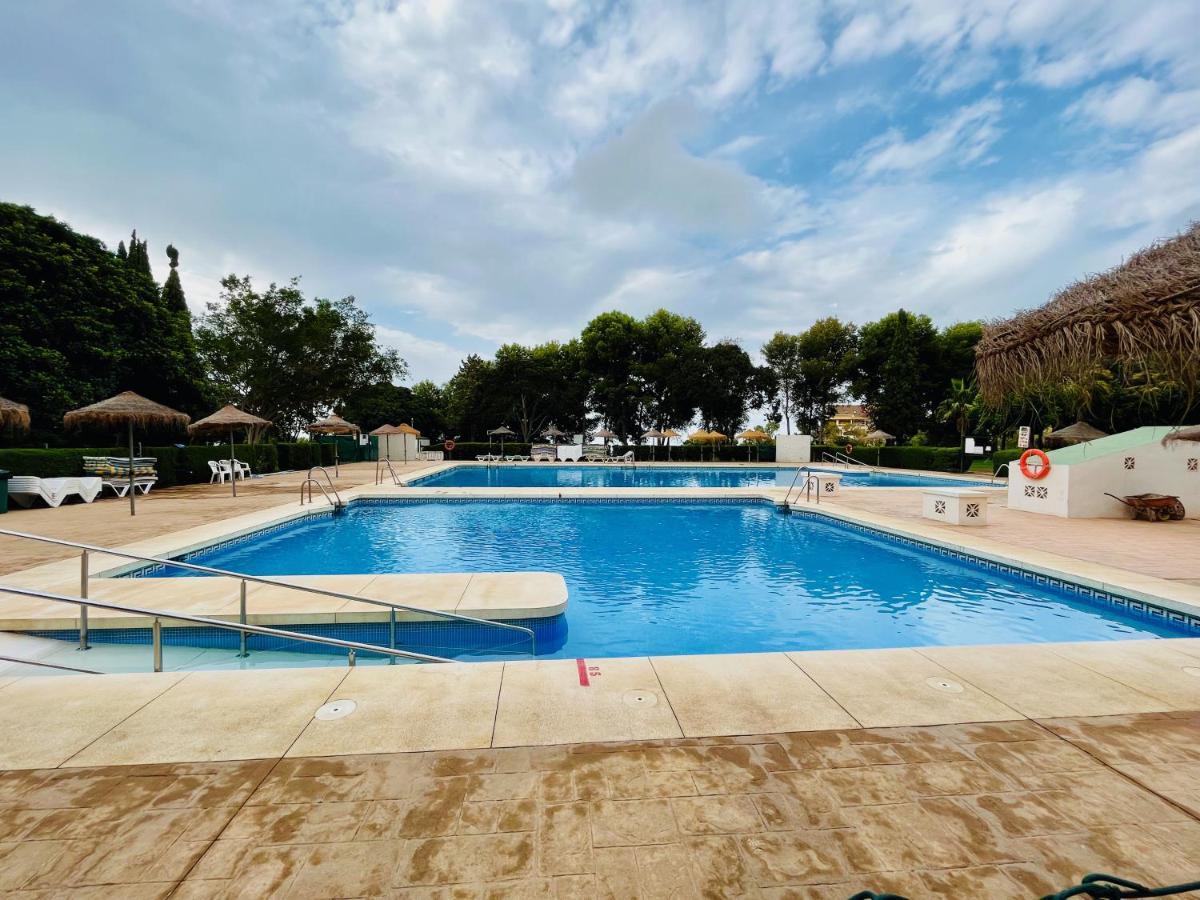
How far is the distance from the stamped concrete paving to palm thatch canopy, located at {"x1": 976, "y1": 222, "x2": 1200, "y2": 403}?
2.15 meters

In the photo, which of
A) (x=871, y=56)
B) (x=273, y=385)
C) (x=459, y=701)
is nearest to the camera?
(x=459, y=701)

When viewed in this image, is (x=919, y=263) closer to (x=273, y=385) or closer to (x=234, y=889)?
(x=234, y=889)

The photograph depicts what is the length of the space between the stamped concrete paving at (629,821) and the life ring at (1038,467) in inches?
442

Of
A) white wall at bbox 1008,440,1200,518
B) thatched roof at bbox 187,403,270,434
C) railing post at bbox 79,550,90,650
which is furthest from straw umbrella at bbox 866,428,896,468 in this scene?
railing post at bbox 79,550,90,650

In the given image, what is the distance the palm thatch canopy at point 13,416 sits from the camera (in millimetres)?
10148

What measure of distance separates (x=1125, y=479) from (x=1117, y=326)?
11.2 metres

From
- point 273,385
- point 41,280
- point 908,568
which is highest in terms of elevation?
point 41,280

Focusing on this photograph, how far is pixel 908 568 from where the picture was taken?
8211mm

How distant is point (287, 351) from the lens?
99.3ft

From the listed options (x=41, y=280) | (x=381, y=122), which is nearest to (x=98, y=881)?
(x=381, y=122)

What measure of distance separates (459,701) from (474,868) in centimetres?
132

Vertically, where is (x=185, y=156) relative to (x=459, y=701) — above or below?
above

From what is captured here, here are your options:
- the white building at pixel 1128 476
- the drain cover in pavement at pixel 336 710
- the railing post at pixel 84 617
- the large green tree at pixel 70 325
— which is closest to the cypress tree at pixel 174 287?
the large green tree at pixel 70 325

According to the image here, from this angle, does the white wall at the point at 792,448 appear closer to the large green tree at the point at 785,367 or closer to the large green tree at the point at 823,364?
the large green tree at the point at 785,367
